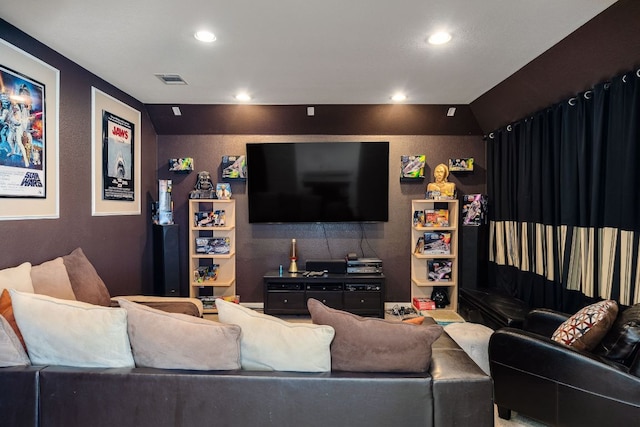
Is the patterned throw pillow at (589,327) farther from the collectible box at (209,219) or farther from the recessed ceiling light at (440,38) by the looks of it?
the collectible box at (209,219)

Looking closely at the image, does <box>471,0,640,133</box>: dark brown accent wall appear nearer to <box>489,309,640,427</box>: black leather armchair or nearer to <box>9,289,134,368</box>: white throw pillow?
<box>489,309,640,427</box>: black leather armchair

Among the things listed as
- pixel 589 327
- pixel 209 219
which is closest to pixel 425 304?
pixel 589 327

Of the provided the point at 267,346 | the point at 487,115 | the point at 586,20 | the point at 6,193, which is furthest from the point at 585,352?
the point at 6,193

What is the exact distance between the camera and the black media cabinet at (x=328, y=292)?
4.52 metres

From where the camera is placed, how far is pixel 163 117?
4.67m

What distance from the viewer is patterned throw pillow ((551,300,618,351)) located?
209 centimetres

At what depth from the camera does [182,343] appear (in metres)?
1.56

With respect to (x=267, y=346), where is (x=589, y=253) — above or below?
above

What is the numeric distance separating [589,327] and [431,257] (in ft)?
8.37

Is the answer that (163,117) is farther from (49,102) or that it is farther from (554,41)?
(554,41)

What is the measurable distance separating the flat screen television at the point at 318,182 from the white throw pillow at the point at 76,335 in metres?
3.19

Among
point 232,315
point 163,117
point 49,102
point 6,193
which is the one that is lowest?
point 232,315

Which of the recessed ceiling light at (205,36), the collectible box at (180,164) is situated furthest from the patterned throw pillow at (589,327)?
the collectible box at (180,164)

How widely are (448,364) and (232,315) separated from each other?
3.14ft
